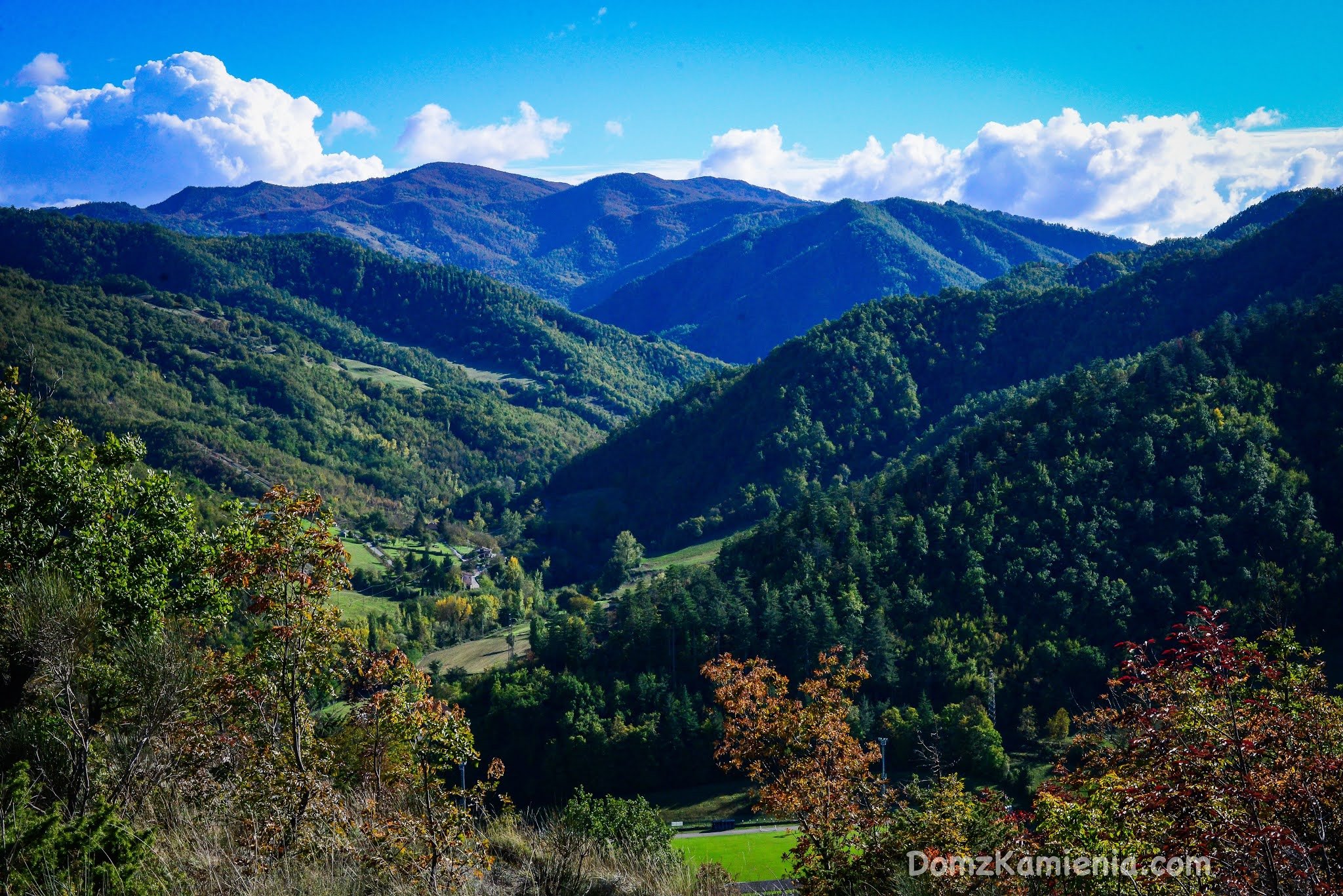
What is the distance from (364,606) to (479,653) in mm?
37741

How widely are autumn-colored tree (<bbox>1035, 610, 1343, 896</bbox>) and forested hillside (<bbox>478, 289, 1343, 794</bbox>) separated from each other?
58.9 metres

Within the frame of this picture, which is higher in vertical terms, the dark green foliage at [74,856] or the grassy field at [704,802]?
the dark green foliage at [74,856]

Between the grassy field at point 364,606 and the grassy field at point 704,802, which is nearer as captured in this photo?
the grassy field at point 704,802

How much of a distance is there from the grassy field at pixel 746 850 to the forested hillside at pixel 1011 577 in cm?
2254

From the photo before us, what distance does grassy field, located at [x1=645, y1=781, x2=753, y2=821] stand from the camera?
6153cm

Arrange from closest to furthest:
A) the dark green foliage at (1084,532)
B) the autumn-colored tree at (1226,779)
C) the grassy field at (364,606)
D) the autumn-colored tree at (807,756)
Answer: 1. the autumn-colored tree at (1226,779)
2. the autumn-colored tree at (807,756)
3. the dark green foliage at (1084,532)
4. the grassy field at (364,606)

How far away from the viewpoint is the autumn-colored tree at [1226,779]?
7223mm

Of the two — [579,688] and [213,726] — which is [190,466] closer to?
[579,688]

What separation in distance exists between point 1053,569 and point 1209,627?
3203 inches

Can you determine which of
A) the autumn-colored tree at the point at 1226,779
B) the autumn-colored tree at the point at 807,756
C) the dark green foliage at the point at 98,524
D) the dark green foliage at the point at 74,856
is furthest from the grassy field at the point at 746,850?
the dark green foliage at the point at 74,856

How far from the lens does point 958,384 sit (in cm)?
19662

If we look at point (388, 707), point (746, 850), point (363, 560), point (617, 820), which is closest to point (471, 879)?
point (388, 707)

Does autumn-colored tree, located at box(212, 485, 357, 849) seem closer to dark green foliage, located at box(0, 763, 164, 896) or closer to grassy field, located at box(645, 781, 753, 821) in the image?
dark green foliage, located at box(0, 763, 164, 896)

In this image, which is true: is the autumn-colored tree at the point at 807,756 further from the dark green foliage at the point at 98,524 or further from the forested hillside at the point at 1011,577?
the forested hillside at the point at 1011,577
